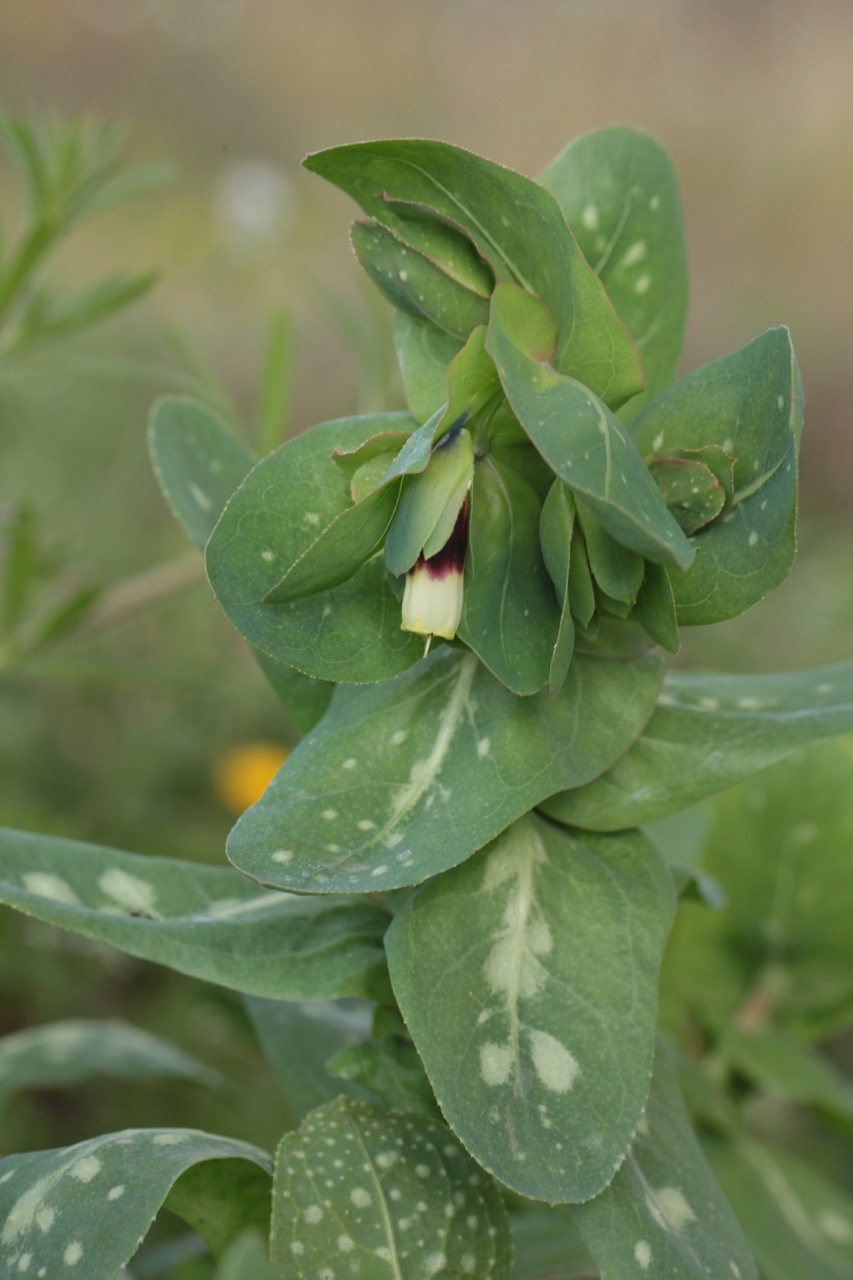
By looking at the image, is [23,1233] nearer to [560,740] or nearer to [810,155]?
[560,740]

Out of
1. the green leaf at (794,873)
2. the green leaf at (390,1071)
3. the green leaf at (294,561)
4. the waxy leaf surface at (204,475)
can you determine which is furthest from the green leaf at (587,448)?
the green leaf at (794,873)

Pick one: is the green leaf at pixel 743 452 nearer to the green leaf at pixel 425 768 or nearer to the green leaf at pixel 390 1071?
the green leaf at pixel 425 768

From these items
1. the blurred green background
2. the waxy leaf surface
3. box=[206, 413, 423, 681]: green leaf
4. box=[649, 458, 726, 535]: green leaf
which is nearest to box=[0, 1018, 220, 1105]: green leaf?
the blurred green background

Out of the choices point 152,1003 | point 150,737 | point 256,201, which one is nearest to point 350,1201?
point 152,1003

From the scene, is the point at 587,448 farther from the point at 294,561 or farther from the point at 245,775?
the point at 245,775

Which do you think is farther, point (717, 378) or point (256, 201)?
point (256, 201)

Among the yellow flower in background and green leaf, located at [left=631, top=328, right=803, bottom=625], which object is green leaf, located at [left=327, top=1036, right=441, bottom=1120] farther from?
the yellow flower in background
